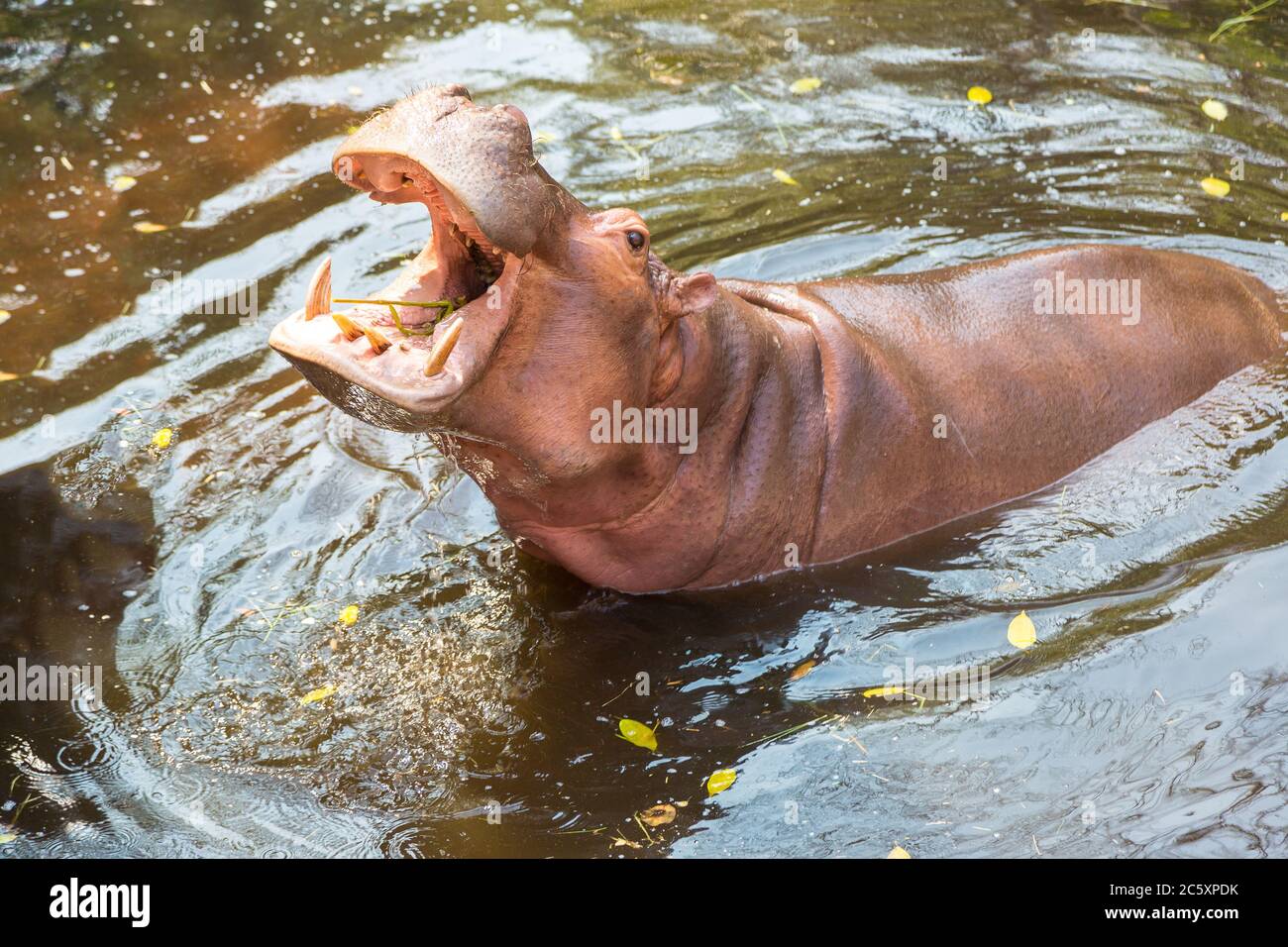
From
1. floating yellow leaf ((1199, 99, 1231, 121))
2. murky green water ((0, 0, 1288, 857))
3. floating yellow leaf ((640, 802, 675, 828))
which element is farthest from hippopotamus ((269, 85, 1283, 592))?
floating yellow leaf ((1199, 99, 1231, 121))

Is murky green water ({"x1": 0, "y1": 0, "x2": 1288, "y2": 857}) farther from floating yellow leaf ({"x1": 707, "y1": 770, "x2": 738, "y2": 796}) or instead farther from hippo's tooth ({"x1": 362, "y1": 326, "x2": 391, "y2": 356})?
hippo's tooth ({"x1": 362, "y1": 326, "x2": 391, "y2": 356})

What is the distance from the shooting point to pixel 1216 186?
28.2 feet

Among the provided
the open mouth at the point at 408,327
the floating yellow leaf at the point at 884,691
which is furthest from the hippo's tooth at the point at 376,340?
the floating yellow leaf at the point at 884,691

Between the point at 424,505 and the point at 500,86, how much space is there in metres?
4.69

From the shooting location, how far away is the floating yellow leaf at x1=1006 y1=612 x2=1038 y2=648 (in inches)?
209

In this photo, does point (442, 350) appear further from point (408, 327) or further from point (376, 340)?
point (408, 327)

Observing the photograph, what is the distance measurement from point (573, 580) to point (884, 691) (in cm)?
140


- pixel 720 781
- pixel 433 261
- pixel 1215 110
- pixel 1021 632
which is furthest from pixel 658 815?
pixel 1215 110

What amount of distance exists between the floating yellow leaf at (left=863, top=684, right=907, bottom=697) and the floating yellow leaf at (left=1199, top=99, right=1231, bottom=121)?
613cm

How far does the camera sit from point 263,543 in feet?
19.2

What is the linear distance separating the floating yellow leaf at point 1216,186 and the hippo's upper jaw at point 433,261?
581 centimetres

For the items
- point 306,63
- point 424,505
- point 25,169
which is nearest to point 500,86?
point 306,63
